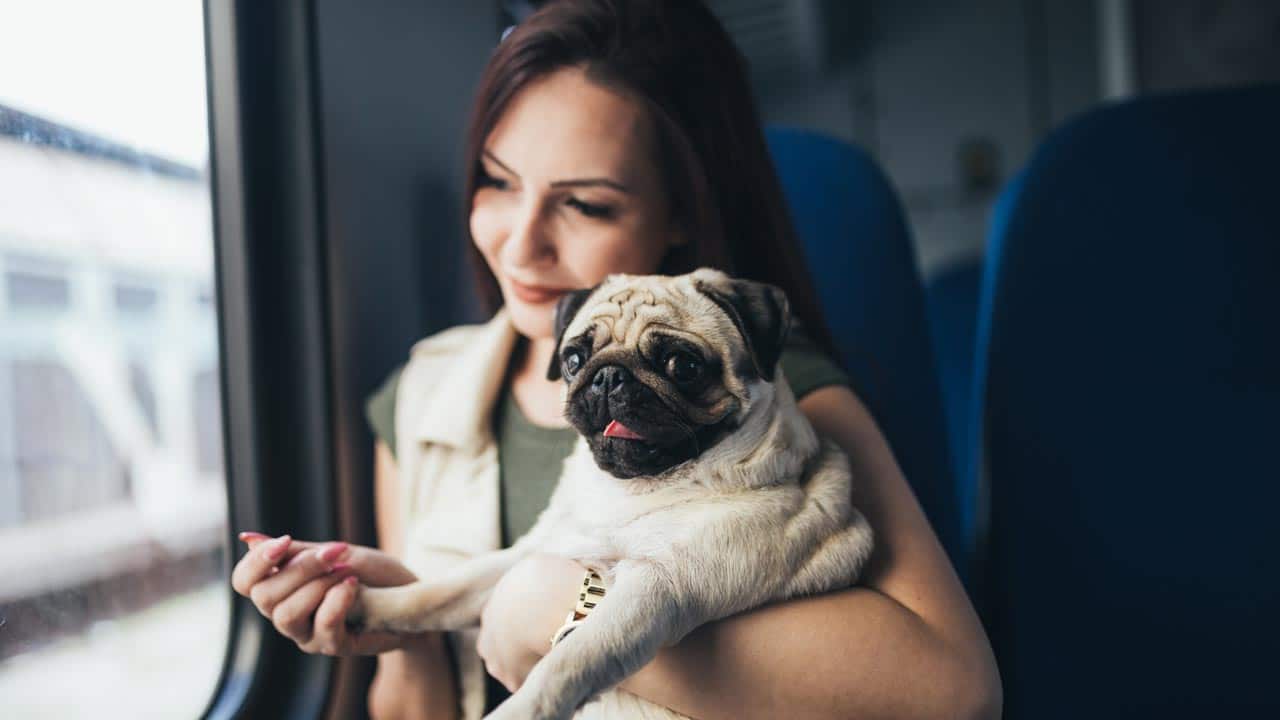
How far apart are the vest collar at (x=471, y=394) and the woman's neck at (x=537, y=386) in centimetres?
3

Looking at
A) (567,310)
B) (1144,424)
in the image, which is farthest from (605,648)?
(1144,424)

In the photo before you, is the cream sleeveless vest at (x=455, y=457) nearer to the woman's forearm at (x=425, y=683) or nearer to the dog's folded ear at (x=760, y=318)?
the woman's forearm at (x=425, y=683)

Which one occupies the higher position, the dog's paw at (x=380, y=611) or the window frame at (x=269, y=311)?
the window frame at (x=269, y=311)

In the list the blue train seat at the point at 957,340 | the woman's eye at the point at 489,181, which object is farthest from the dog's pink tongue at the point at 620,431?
the blue train seat at the point at 957,340

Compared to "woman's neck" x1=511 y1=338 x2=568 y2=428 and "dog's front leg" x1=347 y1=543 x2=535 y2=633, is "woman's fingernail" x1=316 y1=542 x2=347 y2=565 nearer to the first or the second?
"dog's front leg" x1=347 y1=543 x2=535 y2=633

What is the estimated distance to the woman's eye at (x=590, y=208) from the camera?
30.7 inches

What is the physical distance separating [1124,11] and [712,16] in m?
2.30

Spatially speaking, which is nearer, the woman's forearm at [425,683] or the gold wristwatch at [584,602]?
the gold wristwatch at [584,602]

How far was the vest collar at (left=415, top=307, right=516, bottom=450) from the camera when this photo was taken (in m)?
0.88

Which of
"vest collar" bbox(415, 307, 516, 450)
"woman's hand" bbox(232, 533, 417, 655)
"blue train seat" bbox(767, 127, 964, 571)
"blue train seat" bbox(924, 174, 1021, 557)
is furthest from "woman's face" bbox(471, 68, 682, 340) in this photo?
"blue train seat" bbox(924, 174, 1021, 557)

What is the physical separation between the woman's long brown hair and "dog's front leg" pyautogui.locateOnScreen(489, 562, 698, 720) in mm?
411

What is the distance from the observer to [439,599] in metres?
0.70

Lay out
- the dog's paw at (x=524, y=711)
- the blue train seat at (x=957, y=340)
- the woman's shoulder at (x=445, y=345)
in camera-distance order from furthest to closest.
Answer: the blue train seat at (x=957, y=340) < the woman's shoulder at (x=445, y=345) < the dog's paw at (x=524, y=711)

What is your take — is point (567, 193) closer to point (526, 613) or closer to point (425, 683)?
point (526, 613)
